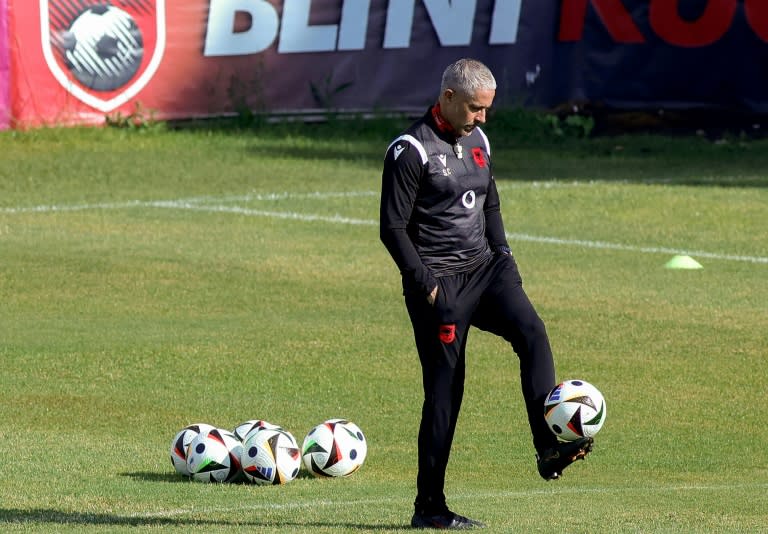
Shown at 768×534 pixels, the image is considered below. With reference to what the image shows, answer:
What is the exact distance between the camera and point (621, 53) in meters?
29.4

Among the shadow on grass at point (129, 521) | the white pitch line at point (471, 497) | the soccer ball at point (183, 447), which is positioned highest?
the shadow on grass at point (129, 521)

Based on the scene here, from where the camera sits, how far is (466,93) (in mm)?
7926

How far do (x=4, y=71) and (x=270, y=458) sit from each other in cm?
1665

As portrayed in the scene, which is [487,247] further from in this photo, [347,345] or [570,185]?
[570,185]

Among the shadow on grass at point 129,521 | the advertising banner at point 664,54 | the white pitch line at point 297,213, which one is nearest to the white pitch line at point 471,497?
the shadow on grass at point 129,521

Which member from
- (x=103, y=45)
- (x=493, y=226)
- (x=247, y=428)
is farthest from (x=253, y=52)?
(x=493, y=226)

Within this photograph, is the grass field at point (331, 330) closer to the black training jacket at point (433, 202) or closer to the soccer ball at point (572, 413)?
the soccer ball at point (572, 413)

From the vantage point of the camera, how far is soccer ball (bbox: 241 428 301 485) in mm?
9664

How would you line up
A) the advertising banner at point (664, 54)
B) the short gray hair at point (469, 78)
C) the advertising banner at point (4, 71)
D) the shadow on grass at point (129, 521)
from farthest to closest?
the advertising banner at point (664, 54) → the advertising banner at point (4, 71) → the shadow on grass at point (129, 521) → the short gray hair at point (469, 78)

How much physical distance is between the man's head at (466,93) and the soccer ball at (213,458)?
104 inches

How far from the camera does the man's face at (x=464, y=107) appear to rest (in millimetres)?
7938

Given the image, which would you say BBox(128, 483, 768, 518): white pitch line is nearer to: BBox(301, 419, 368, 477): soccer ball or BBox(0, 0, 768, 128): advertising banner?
BBox(301, 419, 368, 477): soccer ball

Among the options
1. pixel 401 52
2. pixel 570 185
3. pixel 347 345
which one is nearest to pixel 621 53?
pixel 401 52

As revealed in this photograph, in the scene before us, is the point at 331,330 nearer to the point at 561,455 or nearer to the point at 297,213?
the point at 561,455
